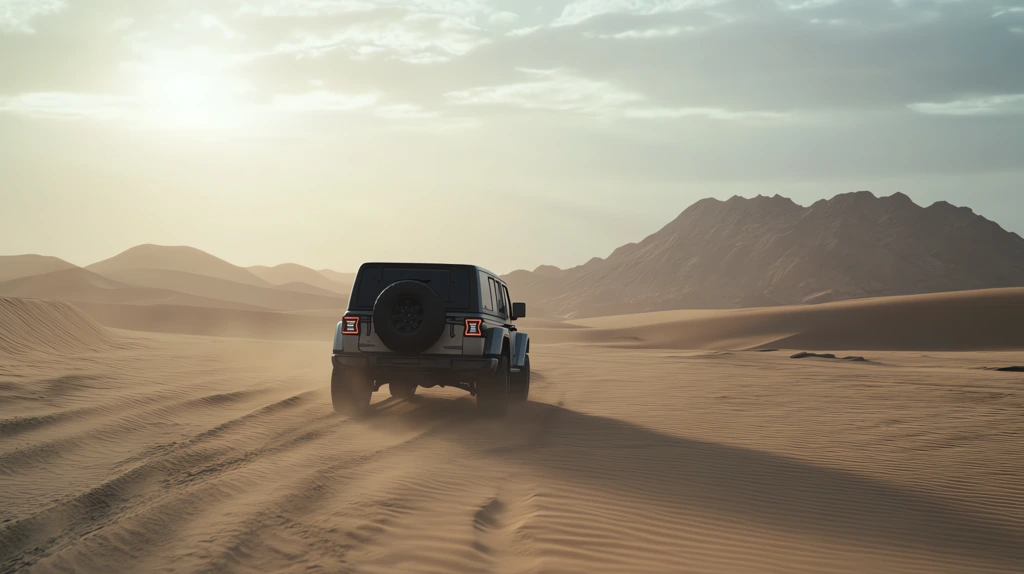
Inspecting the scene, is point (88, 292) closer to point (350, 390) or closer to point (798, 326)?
point (798, 326)

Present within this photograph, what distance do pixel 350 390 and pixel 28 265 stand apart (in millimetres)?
184084

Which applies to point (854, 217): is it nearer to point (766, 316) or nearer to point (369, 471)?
point (766, 316)

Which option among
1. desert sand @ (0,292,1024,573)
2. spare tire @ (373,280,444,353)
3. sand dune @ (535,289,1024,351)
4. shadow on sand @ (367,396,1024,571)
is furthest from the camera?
sand dune @ (535,289,1024,351)

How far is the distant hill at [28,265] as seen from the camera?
154663 mm

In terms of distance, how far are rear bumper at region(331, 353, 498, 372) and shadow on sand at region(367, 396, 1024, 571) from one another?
31.4 inches

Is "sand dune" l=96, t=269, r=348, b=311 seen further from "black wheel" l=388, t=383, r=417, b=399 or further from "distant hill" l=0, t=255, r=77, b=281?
"black wheel" l=388, t=383, r=417, b=399

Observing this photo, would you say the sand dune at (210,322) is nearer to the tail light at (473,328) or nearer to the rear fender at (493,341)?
the rear fender at (493,341)

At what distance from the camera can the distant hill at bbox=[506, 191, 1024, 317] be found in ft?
507

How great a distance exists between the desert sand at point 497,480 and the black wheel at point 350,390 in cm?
28

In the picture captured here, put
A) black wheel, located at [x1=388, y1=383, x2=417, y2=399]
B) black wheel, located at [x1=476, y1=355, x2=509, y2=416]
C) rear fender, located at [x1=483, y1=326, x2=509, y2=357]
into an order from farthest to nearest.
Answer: black wheel, located at [x1=388, y1=383, x2=417, y2=399], black wheel, located at [x1=476, y1=355, x2=509, y2=416], rear fender, located at [x1=483, y1=326, x2=509, y2=357]

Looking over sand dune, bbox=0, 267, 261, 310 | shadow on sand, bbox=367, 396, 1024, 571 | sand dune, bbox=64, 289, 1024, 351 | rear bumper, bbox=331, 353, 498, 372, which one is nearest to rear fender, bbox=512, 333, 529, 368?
shadow on sand, bbox=367, 396, 1024, 571

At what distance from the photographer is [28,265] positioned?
164m

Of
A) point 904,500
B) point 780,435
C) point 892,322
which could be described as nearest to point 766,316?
point 892,322

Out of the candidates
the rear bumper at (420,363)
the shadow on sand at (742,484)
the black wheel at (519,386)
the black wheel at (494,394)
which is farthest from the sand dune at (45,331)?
the shadow on sand at (742,484)
